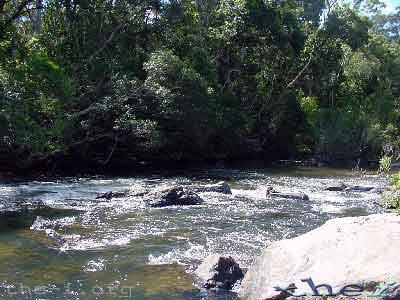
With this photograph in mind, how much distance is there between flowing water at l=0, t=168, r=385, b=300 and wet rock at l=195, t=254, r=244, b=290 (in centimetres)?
19

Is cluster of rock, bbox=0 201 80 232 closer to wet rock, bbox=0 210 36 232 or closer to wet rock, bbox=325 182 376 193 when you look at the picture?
wet rock, bbox=0 210 36 232

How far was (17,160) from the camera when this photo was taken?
20.8 m

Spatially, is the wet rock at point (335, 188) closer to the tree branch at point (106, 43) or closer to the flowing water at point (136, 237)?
the flowing water at point (136, 237)

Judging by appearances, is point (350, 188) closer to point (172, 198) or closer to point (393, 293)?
point (172, 198)

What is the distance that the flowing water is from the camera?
790cm

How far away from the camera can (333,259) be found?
246 inches

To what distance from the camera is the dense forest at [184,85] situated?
19.3 m

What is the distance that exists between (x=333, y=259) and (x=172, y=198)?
941 centimetres

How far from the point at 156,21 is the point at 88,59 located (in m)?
5.03

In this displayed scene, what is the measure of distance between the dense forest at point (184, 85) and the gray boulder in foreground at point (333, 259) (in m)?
11.0

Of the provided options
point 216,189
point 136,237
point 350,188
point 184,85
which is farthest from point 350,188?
point 136,237

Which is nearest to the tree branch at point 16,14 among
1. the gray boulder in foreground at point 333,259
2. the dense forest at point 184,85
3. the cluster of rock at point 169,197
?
the dense forest at point 184,85

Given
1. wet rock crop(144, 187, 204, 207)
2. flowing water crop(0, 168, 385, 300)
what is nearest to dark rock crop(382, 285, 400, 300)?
flowing water crop(0, 168, 385, 300)

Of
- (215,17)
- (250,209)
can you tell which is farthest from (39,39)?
(250,209)
